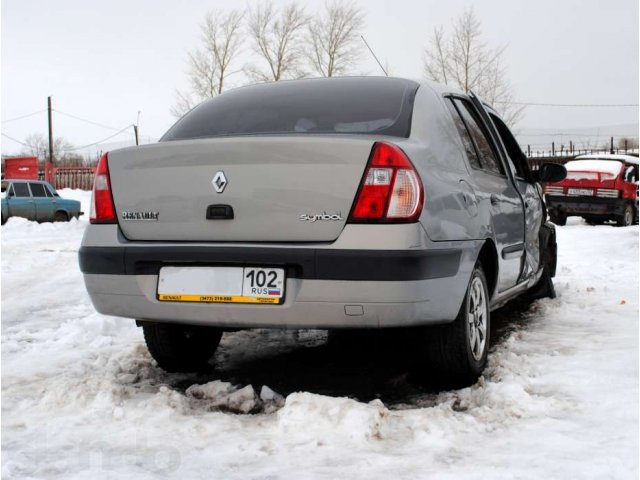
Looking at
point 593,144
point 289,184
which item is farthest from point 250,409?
point 593,144

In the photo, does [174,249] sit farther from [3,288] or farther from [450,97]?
[3,288]

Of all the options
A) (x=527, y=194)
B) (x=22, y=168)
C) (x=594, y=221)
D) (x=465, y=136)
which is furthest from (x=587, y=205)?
(x=22, y=168)

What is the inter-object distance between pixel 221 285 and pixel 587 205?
13.9 m

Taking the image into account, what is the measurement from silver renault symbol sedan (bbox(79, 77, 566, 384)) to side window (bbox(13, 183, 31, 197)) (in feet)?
51.6

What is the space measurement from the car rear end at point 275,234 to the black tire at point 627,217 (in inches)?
534

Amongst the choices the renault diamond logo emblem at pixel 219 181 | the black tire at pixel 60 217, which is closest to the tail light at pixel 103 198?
the renault diamond logo emblem at pixel 219 181

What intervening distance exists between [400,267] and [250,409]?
93 cm

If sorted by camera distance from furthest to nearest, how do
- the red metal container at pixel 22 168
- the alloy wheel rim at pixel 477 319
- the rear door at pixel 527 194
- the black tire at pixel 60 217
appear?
1. the red metal container at pixel 22 168
2. the black tire at pixel 60 217
3. the rear door at pixel 527 194
4. the alloy wheel rim at pixel 477 319

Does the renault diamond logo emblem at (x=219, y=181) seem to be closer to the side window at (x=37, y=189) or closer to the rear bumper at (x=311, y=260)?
the rear bumper at (x=311, y=260)

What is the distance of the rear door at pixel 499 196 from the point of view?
12.4ft

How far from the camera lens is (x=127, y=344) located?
4.51m

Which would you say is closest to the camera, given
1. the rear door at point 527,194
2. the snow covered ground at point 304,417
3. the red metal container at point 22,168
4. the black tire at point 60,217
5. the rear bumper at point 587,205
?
the snow covered ground at point 304,417

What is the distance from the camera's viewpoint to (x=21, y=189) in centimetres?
1798

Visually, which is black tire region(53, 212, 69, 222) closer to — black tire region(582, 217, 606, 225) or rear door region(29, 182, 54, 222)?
rear door region(29, 182, 54, 222)
